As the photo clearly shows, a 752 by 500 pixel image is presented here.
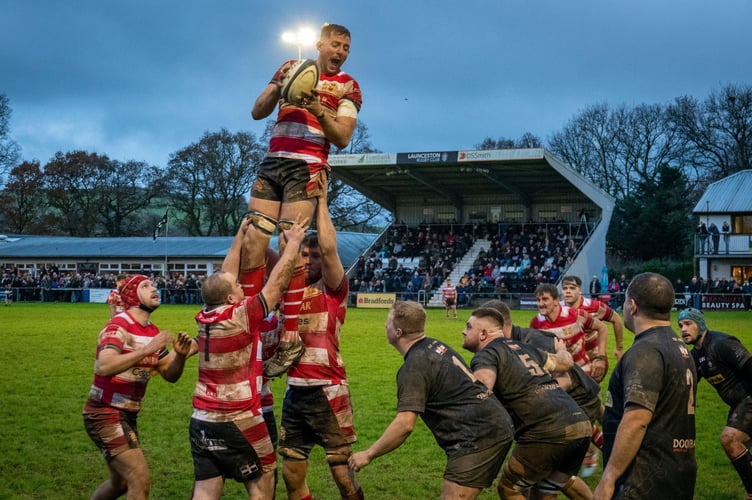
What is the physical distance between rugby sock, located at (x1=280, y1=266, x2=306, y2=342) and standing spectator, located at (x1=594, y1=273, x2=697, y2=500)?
2.69 metres

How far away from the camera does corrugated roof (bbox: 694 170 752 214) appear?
4909cm

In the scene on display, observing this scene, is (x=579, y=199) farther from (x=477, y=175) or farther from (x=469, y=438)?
(x=469, y=438)

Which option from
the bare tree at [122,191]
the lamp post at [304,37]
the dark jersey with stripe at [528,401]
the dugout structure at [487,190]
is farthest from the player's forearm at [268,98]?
the bare tree at [122,191]

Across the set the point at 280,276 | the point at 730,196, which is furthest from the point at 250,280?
the point at 730,196

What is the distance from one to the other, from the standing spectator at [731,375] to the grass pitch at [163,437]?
20.1 inches

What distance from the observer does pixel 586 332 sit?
10.9 m

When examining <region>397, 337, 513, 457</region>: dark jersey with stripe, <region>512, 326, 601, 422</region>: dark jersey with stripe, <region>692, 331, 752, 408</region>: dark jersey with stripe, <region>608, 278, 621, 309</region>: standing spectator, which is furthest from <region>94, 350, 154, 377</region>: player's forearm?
<region>608, 278, 621, 309</region>: standing spectator

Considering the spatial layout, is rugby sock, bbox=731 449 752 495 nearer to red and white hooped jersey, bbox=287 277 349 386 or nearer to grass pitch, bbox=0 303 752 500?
grass pitch, bbox=0 303 752 500

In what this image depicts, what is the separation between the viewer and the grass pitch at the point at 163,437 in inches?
325

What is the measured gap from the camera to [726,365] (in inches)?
325

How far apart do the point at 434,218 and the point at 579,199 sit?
396 inches

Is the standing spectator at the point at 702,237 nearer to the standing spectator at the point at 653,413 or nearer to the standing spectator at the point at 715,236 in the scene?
the standing spectator at the point at 715,236

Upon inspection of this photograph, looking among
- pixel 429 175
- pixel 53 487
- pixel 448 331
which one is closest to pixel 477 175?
pixel 429 175

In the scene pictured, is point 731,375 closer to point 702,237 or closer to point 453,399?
point 453,399
